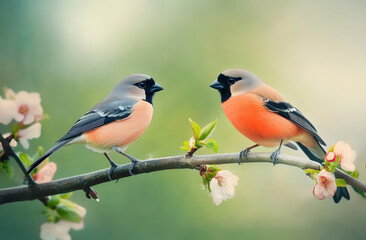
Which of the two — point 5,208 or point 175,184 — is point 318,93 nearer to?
point 175,184

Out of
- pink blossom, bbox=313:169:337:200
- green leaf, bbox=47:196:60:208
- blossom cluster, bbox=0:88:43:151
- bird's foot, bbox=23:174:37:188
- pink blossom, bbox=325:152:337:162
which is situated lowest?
green leaf, bbox=47:196:60:208

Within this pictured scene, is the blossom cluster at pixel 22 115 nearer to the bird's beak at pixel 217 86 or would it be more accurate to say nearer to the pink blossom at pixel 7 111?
the pink blossom at pixel 7 111

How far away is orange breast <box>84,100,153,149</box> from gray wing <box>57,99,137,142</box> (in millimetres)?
10

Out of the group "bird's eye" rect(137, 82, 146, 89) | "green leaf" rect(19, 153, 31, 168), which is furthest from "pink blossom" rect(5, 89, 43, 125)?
"bird's eye" rect(137, 82, 146, 89)

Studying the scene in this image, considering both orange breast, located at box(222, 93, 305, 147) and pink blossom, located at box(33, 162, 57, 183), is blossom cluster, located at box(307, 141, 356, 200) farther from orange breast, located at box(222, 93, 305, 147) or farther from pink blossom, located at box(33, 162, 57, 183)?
pink blossom, located at box(33, 162, 57, 183)

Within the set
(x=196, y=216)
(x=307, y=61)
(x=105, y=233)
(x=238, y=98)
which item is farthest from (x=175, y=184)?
(x=307, y=61)

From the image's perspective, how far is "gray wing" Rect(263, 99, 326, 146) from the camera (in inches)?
37.8

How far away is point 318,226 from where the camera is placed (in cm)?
119

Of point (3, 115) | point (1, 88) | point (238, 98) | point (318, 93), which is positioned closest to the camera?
point (3, 115)

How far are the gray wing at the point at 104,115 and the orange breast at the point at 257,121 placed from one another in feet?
0.77

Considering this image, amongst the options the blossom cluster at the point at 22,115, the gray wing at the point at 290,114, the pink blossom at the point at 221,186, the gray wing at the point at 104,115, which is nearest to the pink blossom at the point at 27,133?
the blossom cluster at the point at 22,115

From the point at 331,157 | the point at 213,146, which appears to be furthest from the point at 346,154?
the point at 213,146

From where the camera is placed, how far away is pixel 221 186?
86 centimetres

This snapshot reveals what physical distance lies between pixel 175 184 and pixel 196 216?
Result: 112 mm
